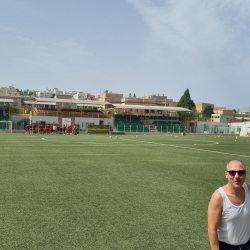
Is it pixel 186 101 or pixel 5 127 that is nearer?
pixel 5 127

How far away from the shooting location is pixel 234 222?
3.04 m

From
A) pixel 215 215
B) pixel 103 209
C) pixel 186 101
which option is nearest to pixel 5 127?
pixel 103 209

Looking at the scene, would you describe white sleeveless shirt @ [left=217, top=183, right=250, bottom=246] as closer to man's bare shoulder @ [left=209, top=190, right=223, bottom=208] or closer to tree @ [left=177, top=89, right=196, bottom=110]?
man's bare shoulder @ [left=209, top=190, right=223, bottom=208]

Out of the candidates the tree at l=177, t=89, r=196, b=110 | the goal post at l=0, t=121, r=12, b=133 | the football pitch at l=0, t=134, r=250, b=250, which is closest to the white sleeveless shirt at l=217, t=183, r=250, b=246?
the football pitch at l=0, t=134, r=250, b=250

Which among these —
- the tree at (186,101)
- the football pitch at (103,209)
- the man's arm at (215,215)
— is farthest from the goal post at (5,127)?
the tree at (186,101)

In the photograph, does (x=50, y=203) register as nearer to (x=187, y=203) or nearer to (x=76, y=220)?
(x=76, y=220)

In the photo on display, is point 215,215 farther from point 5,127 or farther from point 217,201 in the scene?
point 5,127

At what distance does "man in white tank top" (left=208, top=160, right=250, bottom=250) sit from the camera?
3.00 m

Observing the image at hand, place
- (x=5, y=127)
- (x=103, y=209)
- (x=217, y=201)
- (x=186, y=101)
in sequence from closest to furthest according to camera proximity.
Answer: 1. (x=217, y=201)
2. (x=103, y=209)
3. (x=5, y=127)
4. (x=186, y=101)

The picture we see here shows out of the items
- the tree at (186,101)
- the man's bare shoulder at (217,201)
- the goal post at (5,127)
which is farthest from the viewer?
the tree at (186,101)

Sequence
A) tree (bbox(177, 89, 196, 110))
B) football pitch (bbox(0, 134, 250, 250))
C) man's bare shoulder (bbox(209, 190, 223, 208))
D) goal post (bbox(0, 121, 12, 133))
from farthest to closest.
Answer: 1. tree (bbox(177, 89, 196, 110))
2. goal post (bbox(0, 121, 12, 133))
3. football pitch (bbox(0, 134, 250, 250))
4. man's bare shoulder (bbox(209, 190, 223, 208))

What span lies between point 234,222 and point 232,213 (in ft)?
0.37

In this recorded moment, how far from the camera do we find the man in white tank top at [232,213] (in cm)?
300

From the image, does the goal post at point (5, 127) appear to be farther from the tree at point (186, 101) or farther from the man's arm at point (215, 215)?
the tree at point (186, 101)
